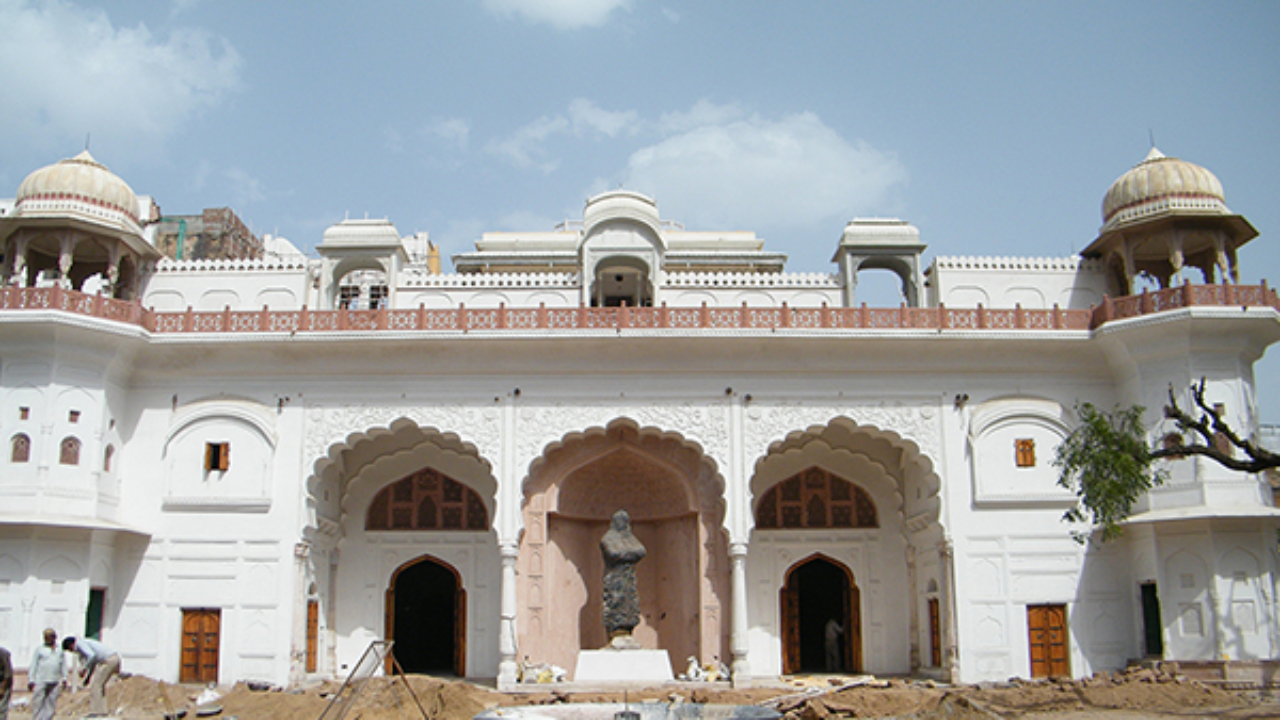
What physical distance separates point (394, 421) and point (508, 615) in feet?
13.0

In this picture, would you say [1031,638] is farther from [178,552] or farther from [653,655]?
[178,552]

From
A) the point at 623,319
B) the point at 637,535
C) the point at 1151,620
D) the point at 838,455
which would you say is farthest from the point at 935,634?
the point at 623,319

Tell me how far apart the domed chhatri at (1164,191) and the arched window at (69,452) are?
18711mm

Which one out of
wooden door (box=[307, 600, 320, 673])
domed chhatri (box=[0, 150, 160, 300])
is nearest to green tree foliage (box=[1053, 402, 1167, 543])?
wooden door (box=[307, 600, 320, 673])

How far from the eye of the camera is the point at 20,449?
17.7 m

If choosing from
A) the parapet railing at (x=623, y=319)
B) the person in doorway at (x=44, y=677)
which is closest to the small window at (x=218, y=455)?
the parapet railing at (x=623, y=319)

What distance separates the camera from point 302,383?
1933 centimetres

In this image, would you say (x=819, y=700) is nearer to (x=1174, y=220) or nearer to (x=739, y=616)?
(x=739, y=616)

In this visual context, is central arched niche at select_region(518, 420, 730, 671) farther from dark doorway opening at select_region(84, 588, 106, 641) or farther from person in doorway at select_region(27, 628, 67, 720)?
person in doorway at select_region(27, 628, 67, 720)

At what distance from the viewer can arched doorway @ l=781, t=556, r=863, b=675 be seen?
21.0 meters

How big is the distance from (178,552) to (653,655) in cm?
846

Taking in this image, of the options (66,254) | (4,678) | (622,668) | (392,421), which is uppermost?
(66,254)

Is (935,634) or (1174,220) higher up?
(1174,220)

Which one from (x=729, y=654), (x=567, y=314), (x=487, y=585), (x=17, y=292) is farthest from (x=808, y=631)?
(x=17, y=292)
